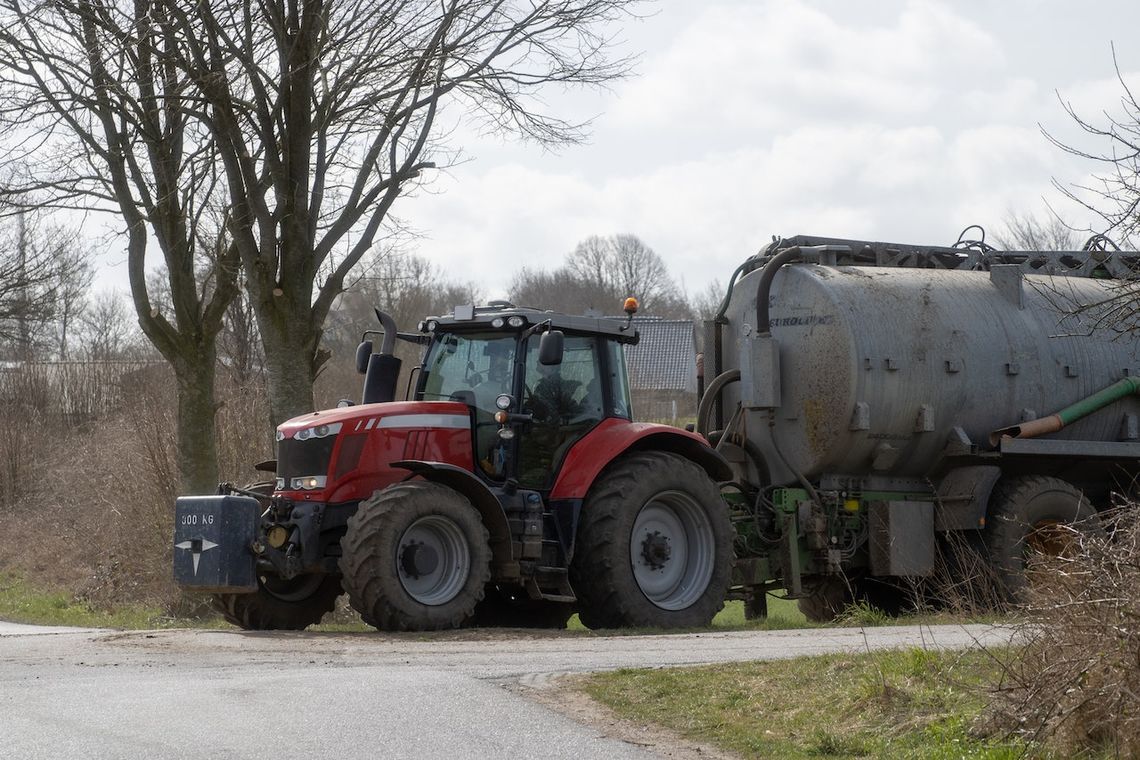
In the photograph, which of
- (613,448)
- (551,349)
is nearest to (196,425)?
(613,448)

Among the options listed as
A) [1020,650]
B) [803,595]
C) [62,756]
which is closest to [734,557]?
[803,595]

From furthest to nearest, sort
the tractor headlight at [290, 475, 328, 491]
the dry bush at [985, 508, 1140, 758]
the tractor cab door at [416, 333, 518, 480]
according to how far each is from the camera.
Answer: the tractor cab door at [416, 333, 518, 480]
the tractor headlight at [290, 475, 328, 491]
the dry bush at [985, 508, 1140, 758]

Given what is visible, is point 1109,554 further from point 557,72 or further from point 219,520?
point 557,72

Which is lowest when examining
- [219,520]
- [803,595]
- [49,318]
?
[803,595]

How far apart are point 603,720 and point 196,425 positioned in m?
12.2

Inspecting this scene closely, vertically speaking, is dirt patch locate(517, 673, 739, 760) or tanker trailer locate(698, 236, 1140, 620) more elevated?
tanker trailer locate(698, 236, 1140, 620)

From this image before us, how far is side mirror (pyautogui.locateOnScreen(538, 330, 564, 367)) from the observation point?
12.4 m

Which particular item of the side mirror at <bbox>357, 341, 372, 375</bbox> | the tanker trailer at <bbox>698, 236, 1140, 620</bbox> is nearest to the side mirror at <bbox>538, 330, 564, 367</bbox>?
the side mirror at <bbox>357, 341, 372, 375</bbox>

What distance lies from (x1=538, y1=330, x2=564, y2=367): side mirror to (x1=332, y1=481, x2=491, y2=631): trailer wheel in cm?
130

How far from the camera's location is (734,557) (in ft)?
47.9

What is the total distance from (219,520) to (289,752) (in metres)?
5.36

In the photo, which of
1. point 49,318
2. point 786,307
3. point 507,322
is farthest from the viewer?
point 49,318

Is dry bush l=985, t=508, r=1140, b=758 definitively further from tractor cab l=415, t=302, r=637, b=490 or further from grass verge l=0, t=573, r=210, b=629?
grass verge l=0, t=573, r=210, b=629

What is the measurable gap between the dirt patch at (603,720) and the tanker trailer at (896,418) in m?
6.14
